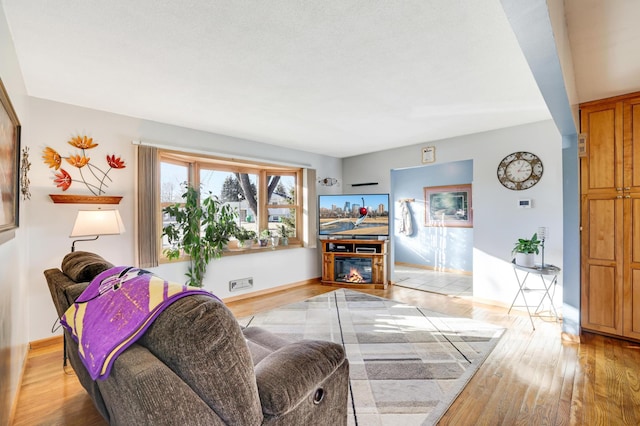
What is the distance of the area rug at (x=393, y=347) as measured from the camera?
189 cm

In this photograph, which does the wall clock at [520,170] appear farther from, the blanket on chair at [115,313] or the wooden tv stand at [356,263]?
the blanket on chair at [115,313]

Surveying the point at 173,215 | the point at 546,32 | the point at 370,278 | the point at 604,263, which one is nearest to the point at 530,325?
the point at 604,263

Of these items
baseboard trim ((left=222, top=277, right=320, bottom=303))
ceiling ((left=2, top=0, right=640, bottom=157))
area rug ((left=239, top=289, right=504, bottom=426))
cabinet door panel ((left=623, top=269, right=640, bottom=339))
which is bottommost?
area rug ((left=239, top=289, right=504, bottom=426))

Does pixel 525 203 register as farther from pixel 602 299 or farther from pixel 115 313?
pixel 115 313

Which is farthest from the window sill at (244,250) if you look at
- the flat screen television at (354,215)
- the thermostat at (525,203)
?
the thermostat at (525,203)

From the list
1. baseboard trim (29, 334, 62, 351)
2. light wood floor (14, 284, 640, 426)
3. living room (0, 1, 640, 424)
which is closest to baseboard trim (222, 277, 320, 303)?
living room (0, 1, 640, 424)

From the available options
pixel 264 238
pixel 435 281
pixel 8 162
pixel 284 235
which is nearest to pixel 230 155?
pixel 264 238

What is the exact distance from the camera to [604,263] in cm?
281

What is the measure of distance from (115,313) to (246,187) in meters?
3.66

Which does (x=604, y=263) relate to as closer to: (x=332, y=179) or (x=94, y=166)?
(x=332, y=179)

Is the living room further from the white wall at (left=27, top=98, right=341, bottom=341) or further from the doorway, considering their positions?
the doorway

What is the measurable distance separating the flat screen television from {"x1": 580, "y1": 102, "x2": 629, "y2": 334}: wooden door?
8.41ft

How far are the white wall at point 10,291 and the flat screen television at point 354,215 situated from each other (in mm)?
3794

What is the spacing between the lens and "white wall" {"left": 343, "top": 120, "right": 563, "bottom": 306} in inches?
137
